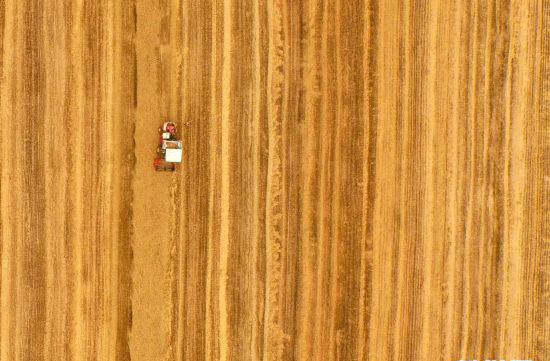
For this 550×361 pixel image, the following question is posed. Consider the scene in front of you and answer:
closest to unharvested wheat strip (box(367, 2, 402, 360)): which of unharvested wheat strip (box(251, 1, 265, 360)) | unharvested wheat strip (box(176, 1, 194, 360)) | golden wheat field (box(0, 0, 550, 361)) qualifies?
golden wheat field (box(0, 0, 550, 361))

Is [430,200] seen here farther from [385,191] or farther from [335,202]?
[335,202]

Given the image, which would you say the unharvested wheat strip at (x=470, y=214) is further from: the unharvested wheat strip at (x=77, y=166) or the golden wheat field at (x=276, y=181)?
the unharvested wheat strip at (x=77, y=166)

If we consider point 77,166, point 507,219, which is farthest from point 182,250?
point 507,219

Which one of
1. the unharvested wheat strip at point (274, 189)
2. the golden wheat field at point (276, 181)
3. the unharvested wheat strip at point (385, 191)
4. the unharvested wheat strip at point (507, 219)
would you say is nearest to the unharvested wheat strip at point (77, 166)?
the golden wheat field at point (276, 181)

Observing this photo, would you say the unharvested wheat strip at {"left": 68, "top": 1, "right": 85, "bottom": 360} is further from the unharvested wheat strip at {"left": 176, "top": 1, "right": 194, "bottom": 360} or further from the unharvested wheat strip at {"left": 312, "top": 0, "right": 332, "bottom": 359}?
the unharvested wheat strip at {"left": 312, "top": 0, "right": 332, "bottom": 359}

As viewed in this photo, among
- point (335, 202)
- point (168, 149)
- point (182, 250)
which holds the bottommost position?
point (182, 250)

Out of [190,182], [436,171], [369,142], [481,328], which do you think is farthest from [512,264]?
[190,182]

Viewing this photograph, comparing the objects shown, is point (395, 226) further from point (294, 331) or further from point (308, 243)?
point (294, 331)
